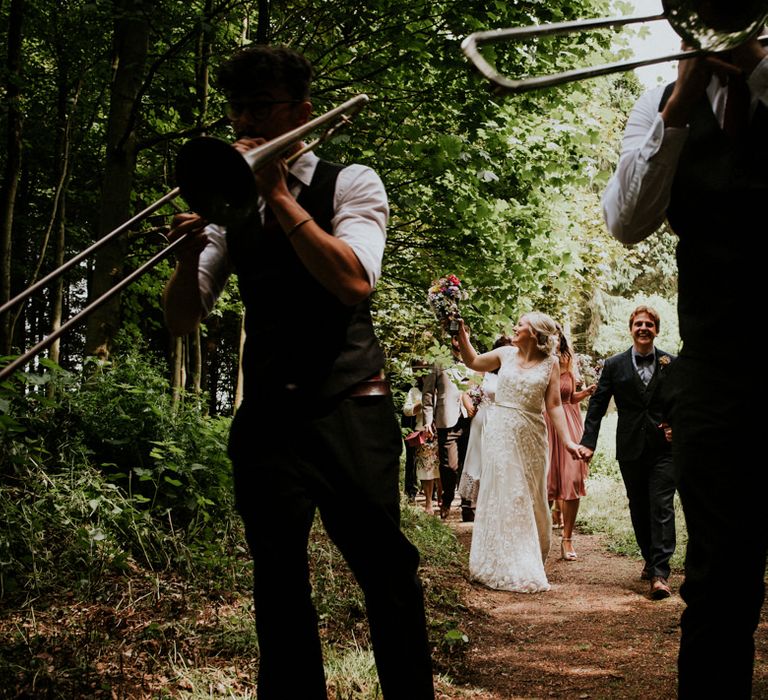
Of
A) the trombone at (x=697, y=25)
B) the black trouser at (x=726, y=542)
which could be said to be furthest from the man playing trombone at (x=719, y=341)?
the trombone at (x=697, y=25)

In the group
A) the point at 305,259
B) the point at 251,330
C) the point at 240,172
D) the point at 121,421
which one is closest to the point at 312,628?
the point at 251,330

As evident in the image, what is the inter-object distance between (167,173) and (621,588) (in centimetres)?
759

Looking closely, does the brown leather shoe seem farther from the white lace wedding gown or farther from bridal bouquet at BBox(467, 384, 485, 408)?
bridal bouquet at BBox(467, 384, 485, 408)

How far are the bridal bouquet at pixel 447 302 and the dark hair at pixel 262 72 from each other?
5121 millimetres

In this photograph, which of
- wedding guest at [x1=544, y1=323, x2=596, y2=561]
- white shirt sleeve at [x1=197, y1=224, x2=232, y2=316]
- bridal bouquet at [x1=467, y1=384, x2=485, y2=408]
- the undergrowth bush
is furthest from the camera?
bridal bouquet at [x1=467, y1=384, x2=485, y2=408]

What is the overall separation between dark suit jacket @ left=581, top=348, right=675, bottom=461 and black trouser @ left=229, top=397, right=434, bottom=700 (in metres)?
5.11

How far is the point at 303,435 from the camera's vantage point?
2.50m

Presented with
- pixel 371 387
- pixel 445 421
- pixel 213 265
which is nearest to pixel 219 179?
pixel 213 265

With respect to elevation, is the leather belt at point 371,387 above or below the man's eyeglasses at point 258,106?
below

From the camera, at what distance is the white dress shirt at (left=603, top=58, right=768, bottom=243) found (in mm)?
2141

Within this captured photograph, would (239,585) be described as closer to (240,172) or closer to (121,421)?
(121,421)

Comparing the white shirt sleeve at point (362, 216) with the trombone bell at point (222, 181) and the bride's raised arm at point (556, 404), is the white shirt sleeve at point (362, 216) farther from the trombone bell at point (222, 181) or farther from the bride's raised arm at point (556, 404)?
the bride's raised arm at point (556, 404)

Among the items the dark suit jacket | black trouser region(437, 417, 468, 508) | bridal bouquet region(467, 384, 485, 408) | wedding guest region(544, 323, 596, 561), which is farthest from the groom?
bridal bouquet region(467, 384, 485, 408)

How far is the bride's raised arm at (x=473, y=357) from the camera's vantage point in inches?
301
